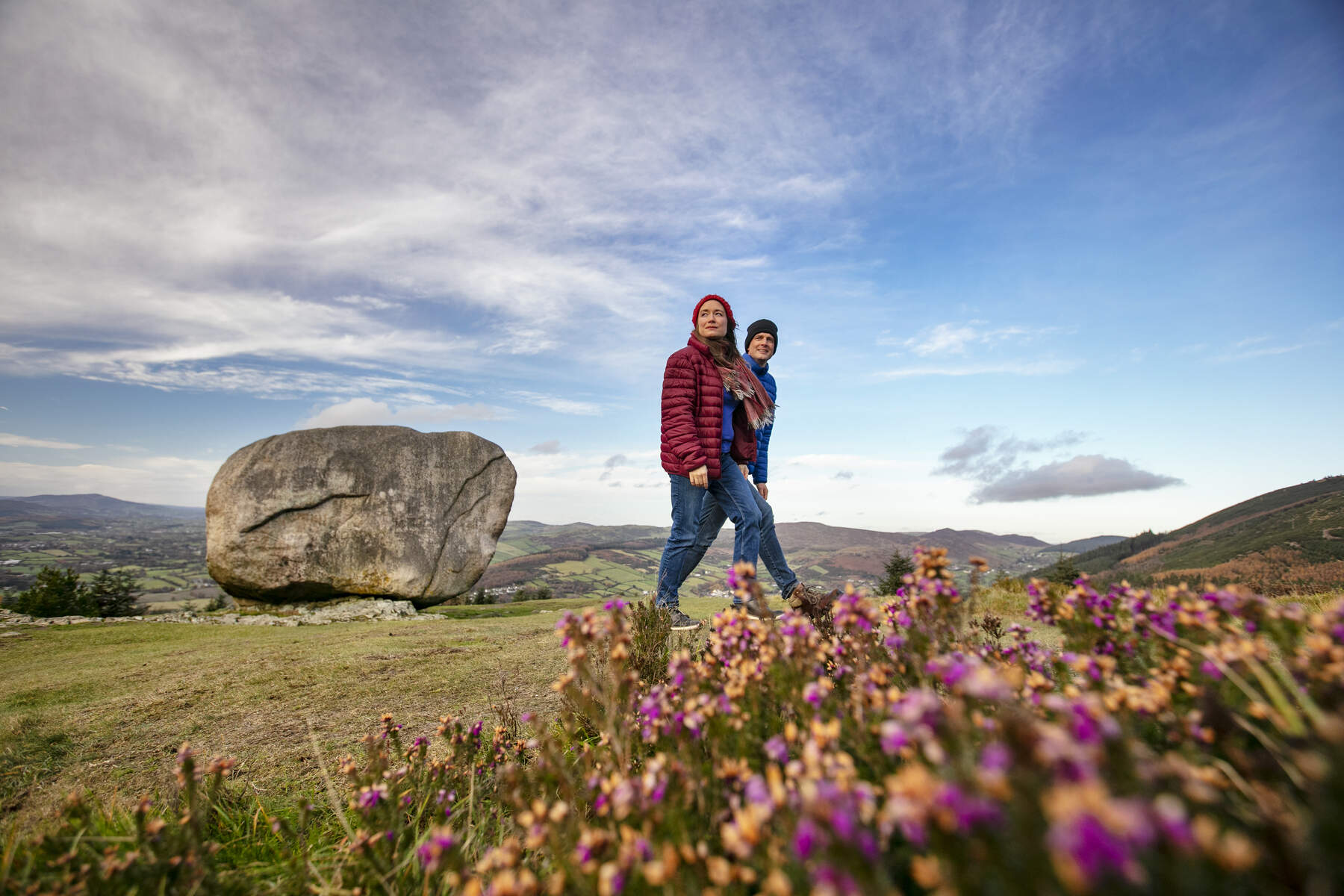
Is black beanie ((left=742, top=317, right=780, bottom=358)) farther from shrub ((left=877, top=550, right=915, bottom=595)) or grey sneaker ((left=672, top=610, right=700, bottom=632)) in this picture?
shrub ((left=877, top=550, right=915, bottom=595))

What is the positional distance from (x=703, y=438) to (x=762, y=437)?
1.96m

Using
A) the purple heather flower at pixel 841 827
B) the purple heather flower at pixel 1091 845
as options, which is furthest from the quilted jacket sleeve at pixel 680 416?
the purple heather flower at pixel 1091 845

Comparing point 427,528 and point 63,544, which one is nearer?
point 427,528

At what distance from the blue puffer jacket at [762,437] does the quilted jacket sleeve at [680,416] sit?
168 cm

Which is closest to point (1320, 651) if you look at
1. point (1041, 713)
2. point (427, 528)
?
point (1041, 713)

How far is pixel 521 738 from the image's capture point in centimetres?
356

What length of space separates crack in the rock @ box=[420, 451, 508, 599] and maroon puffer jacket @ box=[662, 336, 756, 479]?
11869 mm

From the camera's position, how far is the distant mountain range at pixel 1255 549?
392 inches

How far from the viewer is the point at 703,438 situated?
21.2 feet

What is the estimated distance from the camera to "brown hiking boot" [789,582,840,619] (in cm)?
538

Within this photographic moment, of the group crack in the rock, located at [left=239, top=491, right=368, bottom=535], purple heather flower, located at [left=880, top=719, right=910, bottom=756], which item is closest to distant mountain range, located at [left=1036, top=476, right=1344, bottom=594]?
purple heather flower, located at [left=880, top=719, right=910, bottom=756]

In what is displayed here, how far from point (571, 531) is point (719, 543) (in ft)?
219

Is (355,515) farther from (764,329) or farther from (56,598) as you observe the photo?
(764,329)

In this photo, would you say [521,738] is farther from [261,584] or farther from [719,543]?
[719,543]
